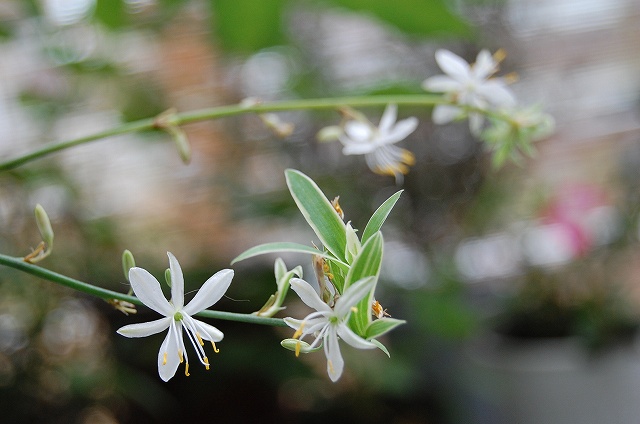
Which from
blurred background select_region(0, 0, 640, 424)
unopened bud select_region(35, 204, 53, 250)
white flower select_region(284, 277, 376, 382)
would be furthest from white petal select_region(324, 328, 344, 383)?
blurred background select_region(0, 0, 640, 424)

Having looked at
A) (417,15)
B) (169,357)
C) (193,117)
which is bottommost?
(169,357)

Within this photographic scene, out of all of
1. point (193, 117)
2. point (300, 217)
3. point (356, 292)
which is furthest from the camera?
point (300, 217)

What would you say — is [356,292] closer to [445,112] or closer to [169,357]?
[169,357]

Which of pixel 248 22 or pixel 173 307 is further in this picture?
pixel 248 22

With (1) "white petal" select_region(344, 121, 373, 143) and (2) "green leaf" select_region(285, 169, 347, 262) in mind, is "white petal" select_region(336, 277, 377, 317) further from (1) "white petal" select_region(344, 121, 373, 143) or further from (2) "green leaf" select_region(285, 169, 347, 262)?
(1) "white petal" select_region(344, 121, 373, 143)

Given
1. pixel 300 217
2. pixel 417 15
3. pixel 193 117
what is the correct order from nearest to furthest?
pixel 193 117, pixel 417 15, pixel 300 217

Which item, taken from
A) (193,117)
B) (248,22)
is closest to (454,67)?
(193,117)
